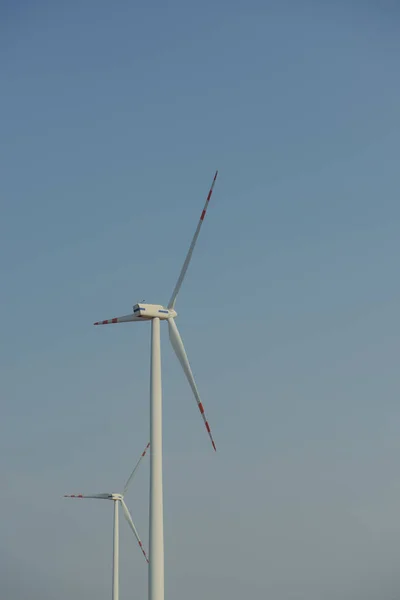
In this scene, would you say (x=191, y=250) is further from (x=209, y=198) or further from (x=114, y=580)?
(x=114, y=580)

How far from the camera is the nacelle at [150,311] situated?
74750 millimetres

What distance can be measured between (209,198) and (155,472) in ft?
76.0

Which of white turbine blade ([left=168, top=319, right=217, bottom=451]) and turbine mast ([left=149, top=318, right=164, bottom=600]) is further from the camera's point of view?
white turbine blade ([left=168, top=319, right=217, bottom=451])

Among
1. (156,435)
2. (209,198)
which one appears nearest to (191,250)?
(209,198)

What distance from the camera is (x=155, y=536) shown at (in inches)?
2549

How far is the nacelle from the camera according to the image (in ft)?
245

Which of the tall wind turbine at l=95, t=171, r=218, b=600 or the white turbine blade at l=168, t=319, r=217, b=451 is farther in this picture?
the white turbine blade at l=168, t=319, r=217, b=451

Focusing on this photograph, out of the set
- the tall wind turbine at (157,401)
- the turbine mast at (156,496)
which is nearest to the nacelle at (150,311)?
the tall wind turbine at (157,401)

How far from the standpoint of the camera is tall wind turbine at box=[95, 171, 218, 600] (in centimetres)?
6438

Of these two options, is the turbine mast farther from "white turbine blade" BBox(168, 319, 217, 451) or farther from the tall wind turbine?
"white turbine blade" BBox(168, 319, 217, 451)

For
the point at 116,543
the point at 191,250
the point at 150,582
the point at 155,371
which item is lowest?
the point at 150,582

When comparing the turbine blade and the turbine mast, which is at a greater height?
the turbine blade

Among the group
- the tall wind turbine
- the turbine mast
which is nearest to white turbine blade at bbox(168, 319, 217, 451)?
the tall wind turbine

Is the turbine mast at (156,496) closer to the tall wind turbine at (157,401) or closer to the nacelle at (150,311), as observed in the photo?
the tall wind turbine at (157,401)
